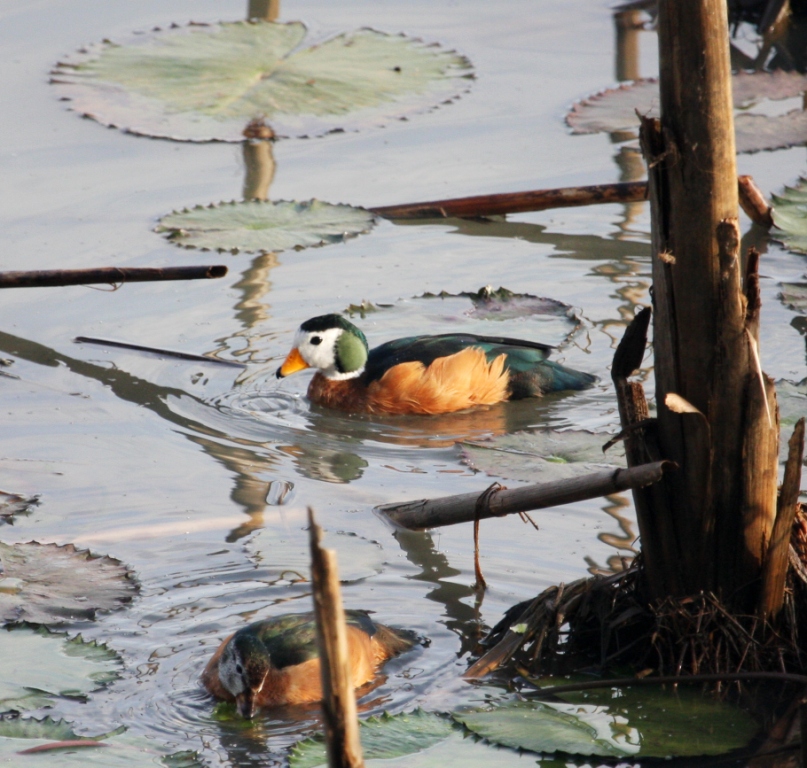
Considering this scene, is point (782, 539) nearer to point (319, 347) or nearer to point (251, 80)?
point (319, 347)

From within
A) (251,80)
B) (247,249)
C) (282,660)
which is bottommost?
(282,660)

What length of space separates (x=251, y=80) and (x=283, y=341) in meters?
3.37

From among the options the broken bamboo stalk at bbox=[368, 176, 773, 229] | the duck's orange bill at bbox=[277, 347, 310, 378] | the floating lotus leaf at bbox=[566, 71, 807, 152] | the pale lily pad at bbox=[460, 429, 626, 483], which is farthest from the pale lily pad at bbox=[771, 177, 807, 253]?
the duck's orange bill at bbox=[277, 347, 310, 378]

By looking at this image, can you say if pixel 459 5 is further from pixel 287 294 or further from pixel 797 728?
pixel 797 728

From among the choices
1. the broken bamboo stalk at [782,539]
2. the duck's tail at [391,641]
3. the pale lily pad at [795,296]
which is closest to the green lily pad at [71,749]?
the duck's tail at [391,641]

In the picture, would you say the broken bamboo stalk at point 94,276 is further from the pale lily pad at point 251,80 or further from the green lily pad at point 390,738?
the green lily pad at point 390,738

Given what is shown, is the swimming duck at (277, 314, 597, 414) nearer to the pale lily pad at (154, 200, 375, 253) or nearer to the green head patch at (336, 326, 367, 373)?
the green head patch at (336, 326, 367, 373)

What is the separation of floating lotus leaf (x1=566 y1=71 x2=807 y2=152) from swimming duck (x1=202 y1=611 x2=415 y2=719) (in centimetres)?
542

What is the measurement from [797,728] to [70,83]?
7.92 m

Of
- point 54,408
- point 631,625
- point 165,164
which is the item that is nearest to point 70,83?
point 165,164

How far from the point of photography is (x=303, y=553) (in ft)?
16.7

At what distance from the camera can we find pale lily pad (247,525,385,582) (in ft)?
16.1

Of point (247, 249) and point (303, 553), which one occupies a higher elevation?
point (247, 249)

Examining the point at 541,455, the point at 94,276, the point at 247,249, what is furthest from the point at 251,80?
Result: the point at 541,455
